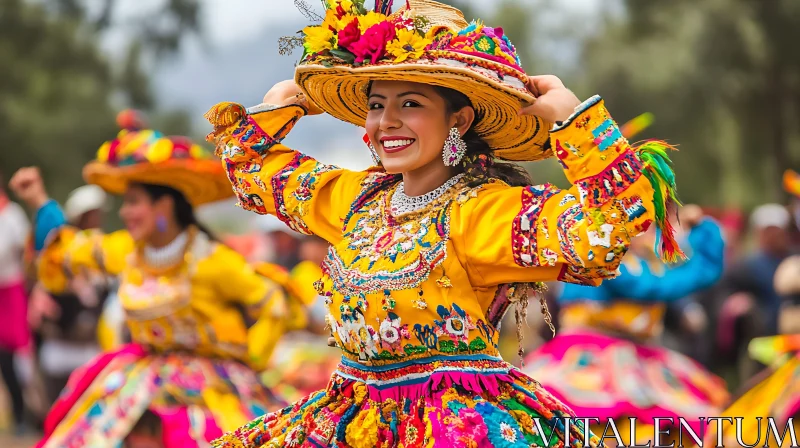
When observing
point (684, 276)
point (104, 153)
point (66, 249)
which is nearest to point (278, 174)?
point (104, 153)

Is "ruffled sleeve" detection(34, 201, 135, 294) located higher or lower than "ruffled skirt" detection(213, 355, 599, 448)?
higher

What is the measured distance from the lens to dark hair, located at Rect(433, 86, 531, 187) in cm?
379

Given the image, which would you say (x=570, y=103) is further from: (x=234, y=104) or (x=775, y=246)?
(x=775, y=246)

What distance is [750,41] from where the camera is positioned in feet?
59.2

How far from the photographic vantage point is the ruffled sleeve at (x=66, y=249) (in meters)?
6.68

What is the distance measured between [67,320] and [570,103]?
23.0 ft

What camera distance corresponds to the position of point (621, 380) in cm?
702

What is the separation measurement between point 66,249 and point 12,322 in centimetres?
363

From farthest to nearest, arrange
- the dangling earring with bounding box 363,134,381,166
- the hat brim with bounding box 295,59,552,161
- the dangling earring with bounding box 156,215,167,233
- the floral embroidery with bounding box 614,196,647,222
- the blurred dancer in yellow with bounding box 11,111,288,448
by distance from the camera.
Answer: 1. the dangling earring with bounding box 156,215,167,233
2. the blurred dancer in yellow with bounding box 11,111,288,448
3. the dangling earring with bounding box 363,134,381,166
4. the hat brim with bounding box 295,59,552,161
5. the floral embroidery with bounding box 614,196,647,222

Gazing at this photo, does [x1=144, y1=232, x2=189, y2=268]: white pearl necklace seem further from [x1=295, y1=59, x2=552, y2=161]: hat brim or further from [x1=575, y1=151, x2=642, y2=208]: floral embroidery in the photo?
[x1=575, y1=151, x2=642, y2=208]: floral embroidery

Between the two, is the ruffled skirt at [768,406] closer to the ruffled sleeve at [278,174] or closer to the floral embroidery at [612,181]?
the ruffled sleeve at [278,174]

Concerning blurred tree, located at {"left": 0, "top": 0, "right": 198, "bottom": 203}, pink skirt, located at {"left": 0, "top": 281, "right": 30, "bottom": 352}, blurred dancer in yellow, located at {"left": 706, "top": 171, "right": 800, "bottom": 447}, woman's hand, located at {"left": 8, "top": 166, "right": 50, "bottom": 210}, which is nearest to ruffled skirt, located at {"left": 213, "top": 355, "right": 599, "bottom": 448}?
blurred dancer in yellow, located at {"left": 706, "top": 171, "right": 800, "bottom": 447}

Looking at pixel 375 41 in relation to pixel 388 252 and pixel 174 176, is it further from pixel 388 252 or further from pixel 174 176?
pixel 174 176

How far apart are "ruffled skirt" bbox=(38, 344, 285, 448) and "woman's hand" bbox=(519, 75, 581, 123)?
3.08 m
